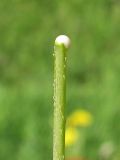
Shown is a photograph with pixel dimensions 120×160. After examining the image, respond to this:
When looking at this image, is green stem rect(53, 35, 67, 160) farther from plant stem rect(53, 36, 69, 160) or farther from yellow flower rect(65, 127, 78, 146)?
yellow flower rect(65, 127, 78, 146)

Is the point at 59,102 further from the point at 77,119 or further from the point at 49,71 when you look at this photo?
the point at 49,71

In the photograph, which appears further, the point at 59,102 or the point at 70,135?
the point at 70,135

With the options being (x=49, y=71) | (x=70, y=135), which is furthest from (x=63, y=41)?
(x=49, y=71)

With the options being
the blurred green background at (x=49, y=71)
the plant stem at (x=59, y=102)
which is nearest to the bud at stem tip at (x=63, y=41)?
the plant stem at (x=59, y=102)

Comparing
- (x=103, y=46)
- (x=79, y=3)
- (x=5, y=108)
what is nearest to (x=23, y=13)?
(x=79, y=3)

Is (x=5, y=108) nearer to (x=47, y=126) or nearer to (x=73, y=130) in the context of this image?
(x=47, y=126)
